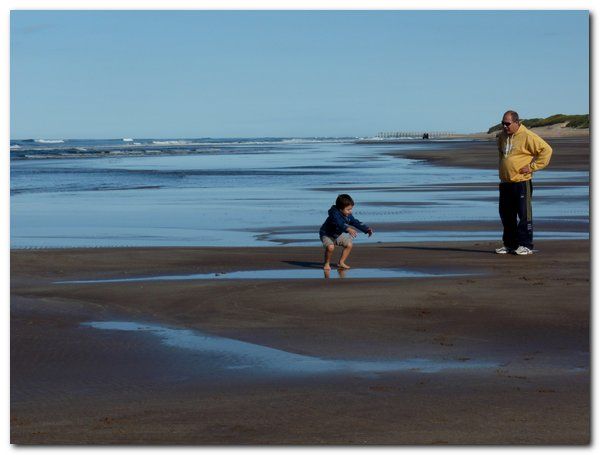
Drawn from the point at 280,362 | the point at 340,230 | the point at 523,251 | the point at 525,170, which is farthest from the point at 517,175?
the point at 280,362

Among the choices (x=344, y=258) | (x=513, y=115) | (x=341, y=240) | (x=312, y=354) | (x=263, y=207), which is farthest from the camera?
(x=263, y=207)

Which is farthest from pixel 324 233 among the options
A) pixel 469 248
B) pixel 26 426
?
pixel 26 426

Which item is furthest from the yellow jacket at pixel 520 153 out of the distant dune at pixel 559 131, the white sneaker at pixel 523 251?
the distant dune at pixel 559 131

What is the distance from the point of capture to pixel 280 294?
935 cm

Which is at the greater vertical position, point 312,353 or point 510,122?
point 510,122


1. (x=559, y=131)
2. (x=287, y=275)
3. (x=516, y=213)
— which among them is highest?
(x=559, y=131)

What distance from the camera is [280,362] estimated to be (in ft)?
22.5

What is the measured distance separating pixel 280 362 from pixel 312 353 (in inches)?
12.7

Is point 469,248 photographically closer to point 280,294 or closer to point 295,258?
point 295,258

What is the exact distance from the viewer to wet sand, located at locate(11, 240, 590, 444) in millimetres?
5125

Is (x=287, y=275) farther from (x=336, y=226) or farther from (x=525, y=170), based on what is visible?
(x=525, y=170)

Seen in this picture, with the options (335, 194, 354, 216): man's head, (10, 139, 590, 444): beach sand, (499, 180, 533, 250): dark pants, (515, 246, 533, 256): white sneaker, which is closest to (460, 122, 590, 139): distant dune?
(499, 180, 533, 250): dark pants

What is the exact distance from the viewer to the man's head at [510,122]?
39.9 feet

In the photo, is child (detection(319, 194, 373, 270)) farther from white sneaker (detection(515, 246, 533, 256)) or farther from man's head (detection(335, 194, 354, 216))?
white sneaker (detection(515, 246, 533, 256))
